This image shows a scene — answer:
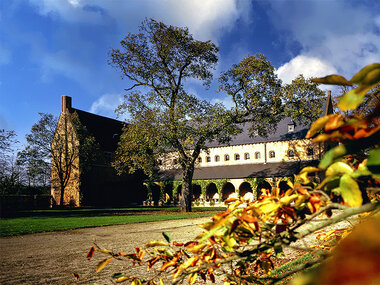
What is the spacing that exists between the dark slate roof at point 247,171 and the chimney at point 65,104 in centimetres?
1519

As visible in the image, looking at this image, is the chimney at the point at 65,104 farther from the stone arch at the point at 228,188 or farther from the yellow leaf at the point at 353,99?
the yellow leaf at the point at 353,99

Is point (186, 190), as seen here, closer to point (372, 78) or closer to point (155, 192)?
point (155, 192)

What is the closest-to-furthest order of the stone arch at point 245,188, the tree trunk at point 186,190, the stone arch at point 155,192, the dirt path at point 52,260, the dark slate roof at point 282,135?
the dirt path at point 52,260
the tree trunk at point 186,190
the dark slate roof at point 282,135
the stone arch at point 245,188
the stone arch at point 155,192

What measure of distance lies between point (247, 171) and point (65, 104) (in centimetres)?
2464

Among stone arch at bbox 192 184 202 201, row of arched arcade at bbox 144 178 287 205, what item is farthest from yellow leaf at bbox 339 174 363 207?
stone arch at bbox 192 184 202 201

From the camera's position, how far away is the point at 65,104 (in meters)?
36.8

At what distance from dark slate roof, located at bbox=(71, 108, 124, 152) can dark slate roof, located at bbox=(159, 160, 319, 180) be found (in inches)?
333

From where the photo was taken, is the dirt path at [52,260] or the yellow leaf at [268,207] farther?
the dirt path at [52,260]

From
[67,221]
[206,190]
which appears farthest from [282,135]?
[67,221]

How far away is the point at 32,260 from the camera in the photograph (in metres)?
6.93

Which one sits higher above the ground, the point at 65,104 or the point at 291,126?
the point at 65,104

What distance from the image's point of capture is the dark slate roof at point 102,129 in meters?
38.5

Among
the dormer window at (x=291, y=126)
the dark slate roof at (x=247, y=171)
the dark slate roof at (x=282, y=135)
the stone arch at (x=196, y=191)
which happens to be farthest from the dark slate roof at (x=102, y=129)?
the dormer window at (x=291, y=126)

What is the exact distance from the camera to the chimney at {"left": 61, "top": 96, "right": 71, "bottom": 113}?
1442 inches
